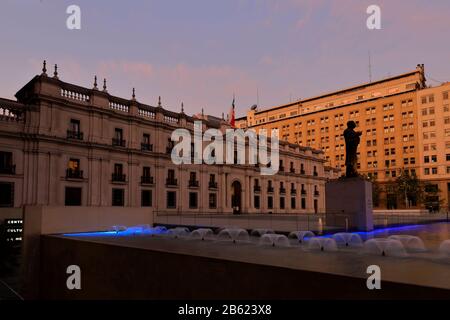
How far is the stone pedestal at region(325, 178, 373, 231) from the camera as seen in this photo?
18156 millimetres

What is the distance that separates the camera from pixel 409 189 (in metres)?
73.0

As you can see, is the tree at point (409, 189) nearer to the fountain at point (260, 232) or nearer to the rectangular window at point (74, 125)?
the rectangular window at point (74, 125)

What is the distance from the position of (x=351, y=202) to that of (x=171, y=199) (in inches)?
1108

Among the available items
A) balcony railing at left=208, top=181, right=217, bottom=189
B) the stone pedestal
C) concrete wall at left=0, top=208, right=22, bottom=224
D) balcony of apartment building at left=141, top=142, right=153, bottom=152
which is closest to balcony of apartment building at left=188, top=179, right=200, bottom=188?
balcony railing at left=208, top=181, right=217, bottom=189

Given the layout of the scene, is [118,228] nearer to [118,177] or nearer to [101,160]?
[101,160]

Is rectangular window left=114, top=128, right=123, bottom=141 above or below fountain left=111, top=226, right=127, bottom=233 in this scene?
above

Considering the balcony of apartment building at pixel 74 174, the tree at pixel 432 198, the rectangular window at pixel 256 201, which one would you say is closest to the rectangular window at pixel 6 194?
the balcony of apartment building at pixel 74 174

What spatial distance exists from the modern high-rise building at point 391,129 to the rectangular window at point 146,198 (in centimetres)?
5807

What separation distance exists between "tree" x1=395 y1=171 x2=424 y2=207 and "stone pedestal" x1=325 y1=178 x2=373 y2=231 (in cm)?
6130

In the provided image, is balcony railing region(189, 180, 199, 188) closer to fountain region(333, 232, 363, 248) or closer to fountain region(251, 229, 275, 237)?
fountain region(251, 229, 275, 237)

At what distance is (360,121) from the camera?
89688 mm

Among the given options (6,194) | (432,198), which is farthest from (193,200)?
(432,198)
